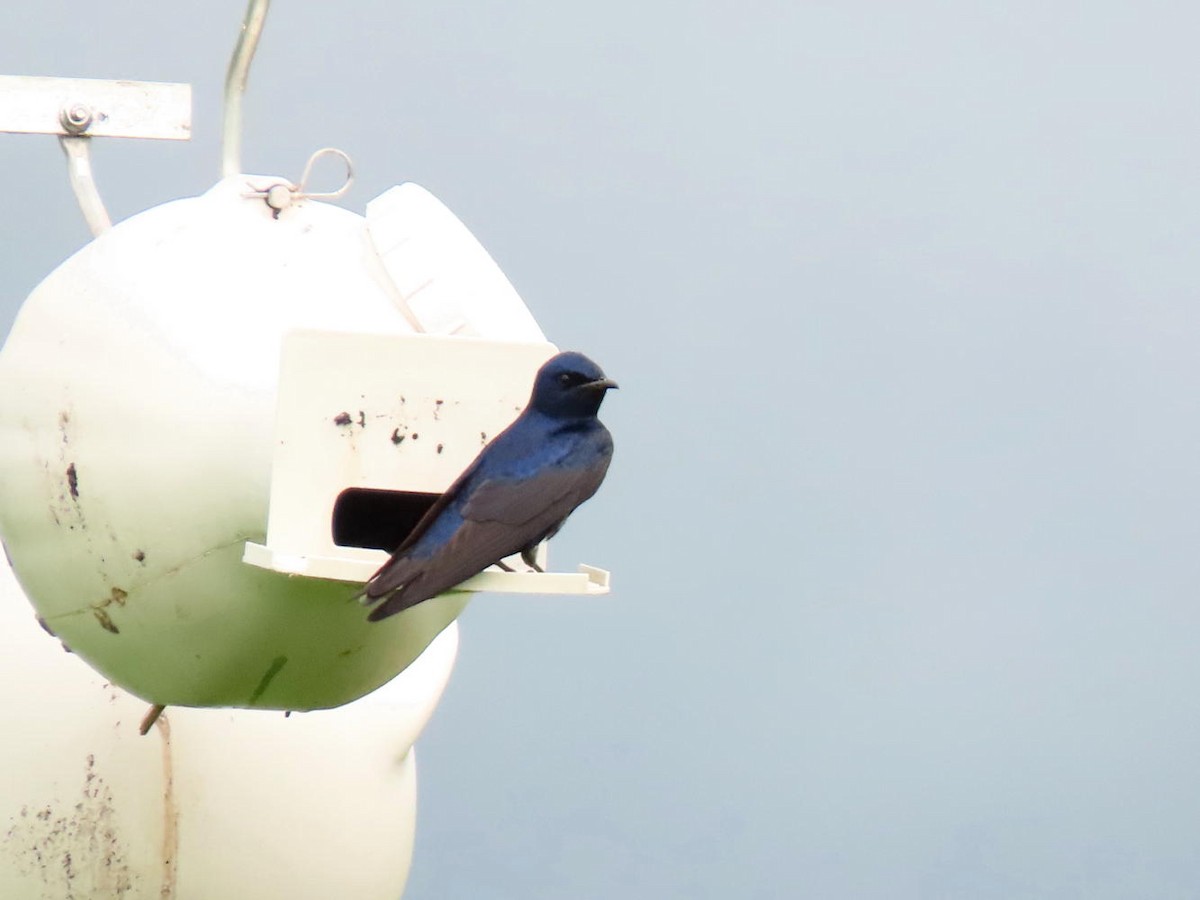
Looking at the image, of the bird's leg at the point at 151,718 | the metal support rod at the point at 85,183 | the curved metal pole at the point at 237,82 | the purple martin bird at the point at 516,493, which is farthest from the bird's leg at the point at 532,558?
the metal support rod at the point at 85,183

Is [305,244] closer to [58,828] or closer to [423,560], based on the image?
[423,560]

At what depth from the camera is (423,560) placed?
3.14m

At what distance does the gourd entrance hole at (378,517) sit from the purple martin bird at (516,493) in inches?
11.2

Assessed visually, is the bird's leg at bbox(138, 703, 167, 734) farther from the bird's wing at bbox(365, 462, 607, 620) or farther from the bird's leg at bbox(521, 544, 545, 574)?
the bird's wing at bbox(365, 462, 607, 620)

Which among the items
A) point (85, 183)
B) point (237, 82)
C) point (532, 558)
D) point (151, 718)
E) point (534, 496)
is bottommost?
point (151, 718)

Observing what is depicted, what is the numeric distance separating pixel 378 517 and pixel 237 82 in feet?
2.37

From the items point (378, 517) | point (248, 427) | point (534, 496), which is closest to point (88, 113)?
point (378, 517)

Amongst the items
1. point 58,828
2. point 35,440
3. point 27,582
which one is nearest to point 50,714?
point 58,828

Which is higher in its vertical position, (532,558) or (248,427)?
(248,427)

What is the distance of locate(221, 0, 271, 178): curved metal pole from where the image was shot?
3.90m

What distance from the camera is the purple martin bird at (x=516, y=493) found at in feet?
10.3

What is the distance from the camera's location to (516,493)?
3.29 metres

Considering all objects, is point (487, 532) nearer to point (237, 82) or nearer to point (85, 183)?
point (237, 82)

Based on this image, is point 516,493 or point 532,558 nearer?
point 516,493
